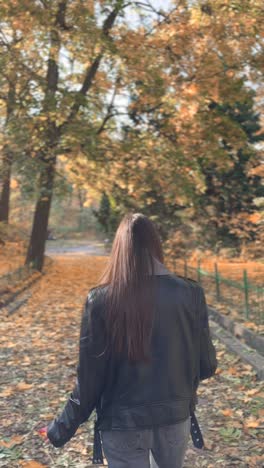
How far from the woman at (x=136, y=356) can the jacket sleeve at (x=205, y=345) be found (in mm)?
35

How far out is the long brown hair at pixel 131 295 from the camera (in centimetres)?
189

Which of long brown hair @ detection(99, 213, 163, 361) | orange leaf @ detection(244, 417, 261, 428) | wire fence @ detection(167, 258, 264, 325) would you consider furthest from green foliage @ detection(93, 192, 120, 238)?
long brown hair @ detection(99, 213, 163, 361)

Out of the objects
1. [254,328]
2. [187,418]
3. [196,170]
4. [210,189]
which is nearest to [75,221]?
[210,189]

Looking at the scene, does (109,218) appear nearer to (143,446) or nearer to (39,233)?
(39,233)

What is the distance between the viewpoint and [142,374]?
1915mm

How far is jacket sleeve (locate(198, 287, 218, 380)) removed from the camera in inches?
81.7

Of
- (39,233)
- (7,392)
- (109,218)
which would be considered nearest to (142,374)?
(7,392)

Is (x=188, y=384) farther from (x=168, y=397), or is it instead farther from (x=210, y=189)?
(x=210, y=189)

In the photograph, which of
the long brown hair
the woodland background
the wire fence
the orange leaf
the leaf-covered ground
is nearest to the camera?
the long brown hair

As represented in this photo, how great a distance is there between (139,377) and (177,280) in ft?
1.36

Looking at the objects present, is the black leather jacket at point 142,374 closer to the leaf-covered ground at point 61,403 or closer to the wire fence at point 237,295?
the leaf-covered ground at point 61,403

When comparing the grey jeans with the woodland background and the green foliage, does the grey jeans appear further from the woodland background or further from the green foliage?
the green foliage

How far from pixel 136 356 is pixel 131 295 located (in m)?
0.23

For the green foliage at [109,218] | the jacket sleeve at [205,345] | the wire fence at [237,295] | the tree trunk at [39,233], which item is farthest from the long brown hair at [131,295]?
the green foliage at [109,218]
